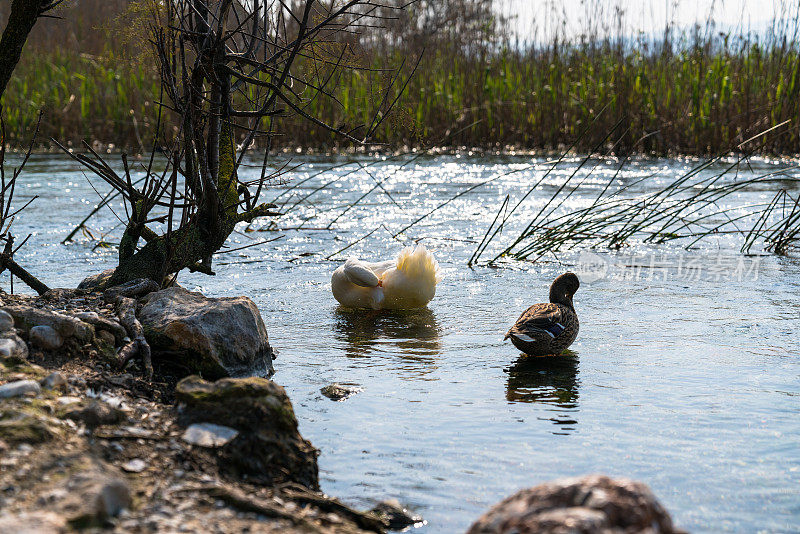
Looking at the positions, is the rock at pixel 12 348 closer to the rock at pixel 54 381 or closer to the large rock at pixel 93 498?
the rock at pixel 54 381

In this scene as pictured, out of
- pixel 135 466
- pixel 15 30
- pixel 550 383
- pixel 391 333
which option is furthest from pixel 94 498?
pixel 391 333

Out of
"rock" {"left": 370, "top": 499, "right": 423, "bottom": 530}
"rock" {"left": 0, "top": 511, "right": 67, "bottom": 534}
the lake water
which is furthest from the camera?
the lake water

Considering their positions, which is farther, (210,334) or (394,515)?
(210,334)

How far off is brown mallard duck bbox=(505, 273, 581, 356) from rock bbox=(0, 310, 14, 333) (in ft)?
6.64

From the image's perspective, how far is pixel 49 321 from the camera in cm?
308

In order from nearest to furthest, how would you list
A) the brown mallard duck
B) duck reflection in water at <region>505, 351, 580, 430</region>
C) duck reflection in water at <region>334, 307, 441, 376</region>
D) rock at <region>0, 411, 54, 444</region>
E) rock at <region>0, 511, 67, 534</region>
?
rock at <region>0, 511, 67, 534</region> < rock at <region>0, 411, 54, 444</region> < duck reflection in water at <region>505, 351, 580, 430</region> < the brown mallard duck < duck reflection in water at <region>334, 307, 441, 376</region>

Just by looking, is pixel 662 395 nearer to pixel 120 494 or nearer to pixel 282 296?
pixel 120 494

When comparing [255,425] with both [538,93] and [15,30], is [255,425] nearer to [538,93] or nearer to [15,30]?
[15,30]

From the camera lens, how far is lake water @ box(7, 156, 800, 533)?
8.46ft

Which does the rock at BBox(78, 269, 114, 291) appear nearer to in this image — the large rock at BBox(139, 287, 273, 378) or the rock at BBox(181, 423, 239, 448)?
the large rock at BBox(139, 287, 273, 378)

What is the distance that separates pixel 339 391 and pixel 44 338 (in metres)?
1.09

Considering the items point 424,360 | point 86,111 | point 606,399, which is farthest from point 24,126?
point 606,399

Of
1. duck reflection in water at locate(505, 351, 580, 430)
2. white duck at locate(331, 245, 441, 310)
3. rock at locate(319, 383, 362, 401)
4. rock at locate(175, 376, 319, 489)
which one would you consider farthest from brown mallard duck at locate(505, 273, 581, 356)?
rock at locate(175, 376, 319, 489)

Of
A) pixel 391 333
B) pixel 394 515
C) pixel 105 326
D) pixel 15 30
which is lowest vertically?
pixel 394 515
